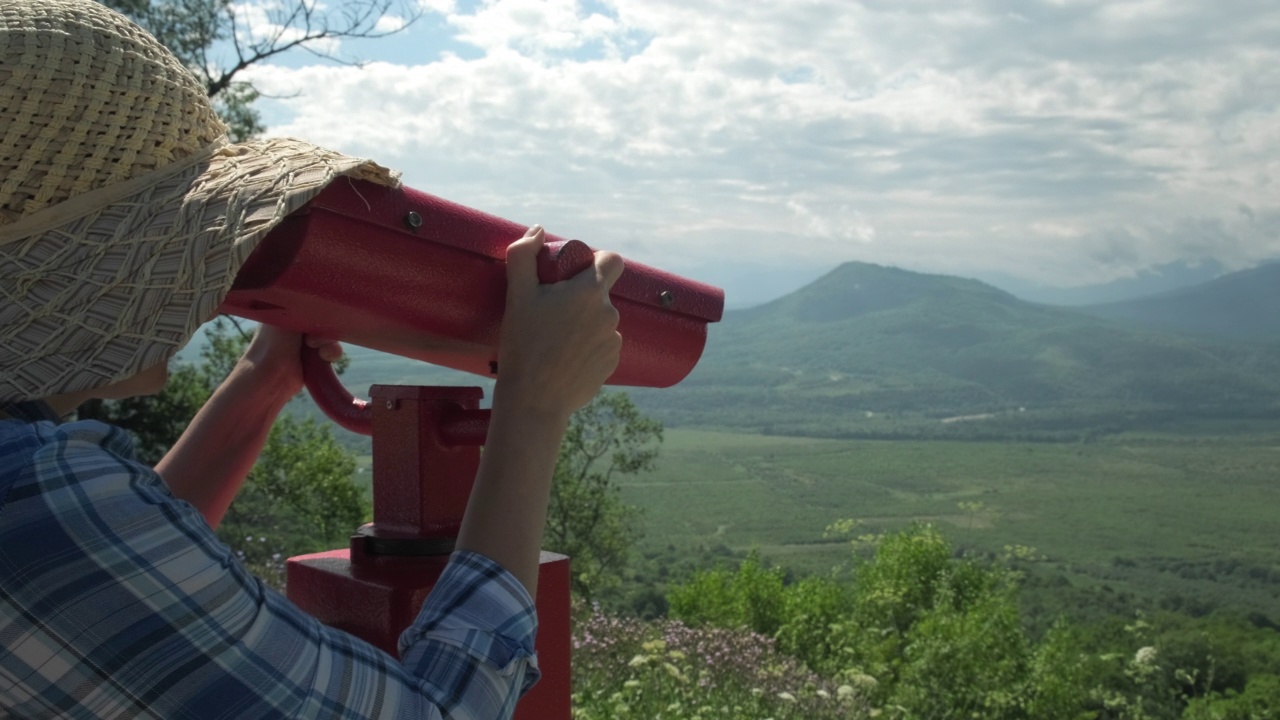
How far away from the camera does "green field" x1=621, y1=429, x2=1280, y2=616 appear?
859 inches

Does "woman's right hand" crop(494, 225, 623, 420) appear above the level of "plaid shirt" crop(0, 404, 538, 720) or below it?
above

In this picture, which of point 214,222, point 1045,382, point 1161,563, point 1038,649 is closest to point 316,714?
point 214,222

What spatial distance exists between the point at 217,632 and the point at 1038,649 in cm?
483

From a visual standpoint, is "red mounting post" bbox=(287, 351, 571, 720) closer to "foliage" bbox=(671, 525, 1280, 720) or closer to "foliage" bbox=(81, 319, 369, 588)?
"foliage" bbox=(671, 525, 1280, 720)

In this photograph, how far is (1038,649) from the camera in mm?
4859

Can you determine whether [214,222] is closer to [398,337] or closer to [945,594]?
[398,337]

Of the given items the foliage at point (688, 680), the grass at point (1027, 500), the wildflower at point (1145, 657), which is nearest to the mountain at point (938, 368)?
the grass at point (1027, 500)

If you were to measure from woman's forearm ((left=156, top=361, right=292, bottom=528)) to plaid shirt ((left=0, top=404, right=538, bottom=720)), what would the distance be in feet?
1.44

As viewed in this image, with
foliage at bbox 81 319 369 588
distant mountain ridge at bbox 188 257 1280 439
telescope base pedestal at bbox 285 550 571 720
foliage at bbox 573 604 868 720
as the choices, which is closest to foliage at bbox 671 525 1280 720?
foliage at bbox 573 604 868 720

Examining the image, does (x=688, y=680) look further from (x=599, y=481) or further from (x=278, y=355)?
(x=599, y=481)

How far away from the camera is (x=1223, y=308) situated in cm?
6738

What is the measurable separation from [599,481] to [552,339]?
35.5 feet

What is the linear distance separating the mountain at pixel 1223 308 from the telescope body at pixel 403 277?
5859 cm

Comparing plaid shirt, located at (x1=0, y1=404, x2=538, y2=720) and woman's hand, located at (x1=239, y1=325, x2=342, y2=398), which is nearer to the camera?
plaid shirt, located at (x1=0, y1=404, x2=538, y2=720)
